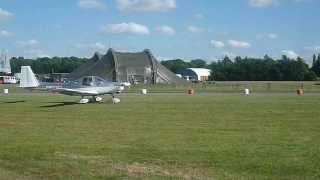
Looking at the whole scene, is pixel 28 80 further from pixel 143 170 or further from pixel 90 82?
pixel 143 170

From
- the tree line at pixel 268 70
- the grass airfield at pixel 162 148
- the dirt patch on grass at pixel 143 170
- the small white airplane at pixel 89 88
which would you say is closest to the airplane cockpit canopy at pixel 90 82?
the small white airplane at pixel 89 88

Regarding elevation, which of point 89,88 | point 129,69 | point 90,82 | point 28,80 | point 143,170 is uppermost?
point 129,69

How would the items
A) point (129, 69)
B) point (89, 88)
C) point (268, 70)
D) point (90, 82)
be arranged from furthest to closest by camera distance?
point (268, 70) → point (129, 69) → point (90, 82) → point (89, 88)

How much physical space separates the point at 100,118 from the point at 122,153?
34.9 feet

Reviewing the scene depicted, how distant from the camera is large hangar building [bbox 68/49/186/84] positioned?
404 ft

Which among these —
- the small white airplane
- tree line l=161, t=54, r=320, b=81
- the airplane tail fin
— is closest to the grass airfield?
the small white airplane

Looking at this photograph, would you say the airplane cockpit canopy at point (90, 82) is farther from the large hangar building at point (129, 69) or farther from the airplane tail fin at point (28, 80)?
the large hangar building at point (129, 69)

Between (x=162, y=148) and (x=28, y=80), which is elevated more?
(x=28, y=80)

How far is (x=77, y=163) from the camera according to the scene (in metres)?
11.2

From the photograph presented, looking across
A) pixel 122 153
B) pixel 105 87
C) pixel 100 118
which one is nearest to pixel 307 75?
pixel 105 87

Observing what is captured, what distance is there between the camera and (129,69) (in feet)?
408

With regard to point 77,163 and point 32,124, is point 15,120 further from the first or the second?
point 77,163

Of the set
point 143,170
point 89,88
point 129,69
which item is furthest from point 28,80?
point 129,69

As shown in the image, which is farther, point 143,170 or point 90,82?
point 90,82
